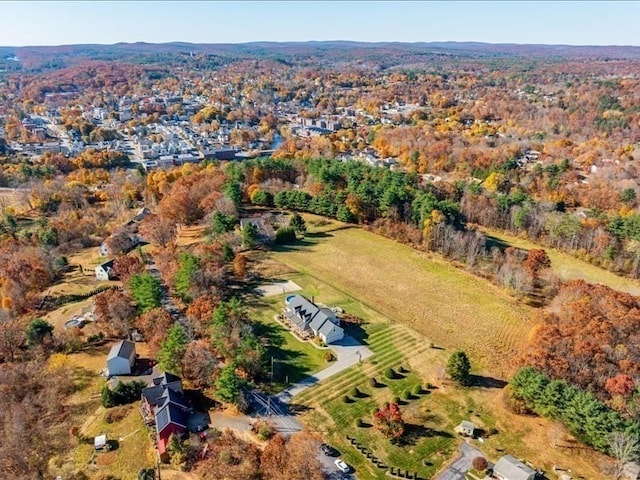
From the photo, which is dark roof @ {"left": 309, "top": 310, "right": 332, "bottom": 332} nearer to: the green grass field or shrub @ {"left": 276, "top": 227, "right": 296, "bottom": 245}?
the green grass field

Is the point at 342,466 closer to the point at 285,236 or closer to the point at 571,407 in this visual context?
the point at 571,407

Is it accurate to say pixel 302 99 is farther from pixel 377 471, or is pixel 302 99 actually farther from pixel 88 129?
pixel 377 471

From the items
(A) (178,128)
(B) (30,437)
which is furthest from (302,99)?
(B) (30,437)

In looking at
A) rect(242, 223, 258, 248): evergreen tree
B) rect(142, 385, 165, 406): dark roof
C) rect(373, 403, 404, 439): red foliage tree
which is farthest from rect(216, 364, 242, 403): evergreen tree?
rect(242, 223, 258, 248): evergreen tree

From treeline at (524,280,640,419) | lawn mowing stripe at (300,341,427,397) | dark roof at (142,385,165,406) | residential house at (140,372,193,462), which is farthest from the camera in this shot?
lawn mowing stripe at (300,341,427,397)

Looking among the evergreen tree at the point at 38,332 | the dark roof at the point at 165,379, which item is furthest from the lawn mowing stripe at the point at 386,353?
the evergreen tree at the point at 38,332

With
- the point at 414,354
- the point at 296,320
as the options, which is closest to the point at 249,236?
the point at 296,320
